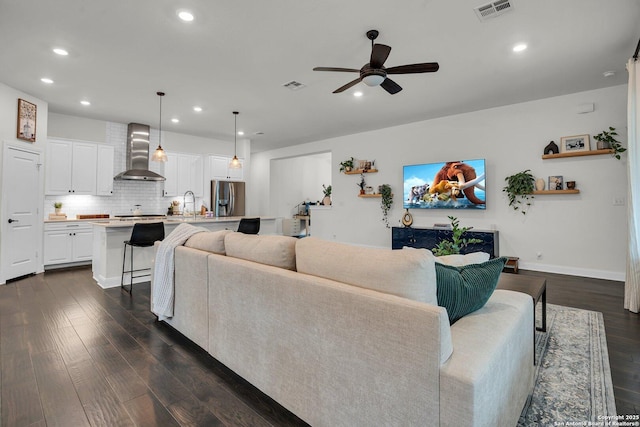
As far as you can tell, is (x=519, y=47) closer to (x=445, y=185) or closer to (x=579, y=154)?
(x=579, y=154)

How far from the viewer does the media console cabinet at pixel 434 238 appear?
5.16 metres

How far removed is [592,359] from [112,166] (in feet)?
25.6

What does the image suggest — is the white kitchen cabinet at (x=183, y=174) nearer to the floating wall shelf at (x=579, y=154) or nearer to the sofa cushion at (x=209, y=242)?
the sofa cushion at (x=209, y=242)

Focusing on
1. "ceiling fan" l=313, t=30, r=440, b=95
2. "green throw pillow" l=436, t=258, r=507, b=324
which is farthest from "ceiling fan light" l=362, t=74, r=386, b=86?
"green throw pillow" l=436, t=258, r=507, b=324

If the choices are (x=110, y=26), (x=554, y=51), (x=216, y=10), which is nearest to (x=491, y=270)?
(x=216, y=10)

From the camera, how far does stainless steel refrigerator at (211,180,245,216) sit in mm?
7746

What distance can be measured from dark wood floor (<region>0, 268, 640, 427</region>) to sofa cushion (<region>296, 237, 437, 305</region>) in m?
0.83

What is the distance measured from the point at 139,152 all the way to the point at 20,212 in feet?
7.71

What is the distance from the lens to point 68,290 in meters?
4.04

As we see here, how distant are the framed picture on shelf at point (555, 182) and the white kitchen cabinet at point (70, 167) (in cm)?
832

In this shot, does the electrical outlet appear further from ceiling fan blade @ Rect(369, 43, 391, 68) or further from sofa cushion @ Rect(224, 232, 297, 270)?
sofa cushion @ Rect(224, 232, 297, 270)

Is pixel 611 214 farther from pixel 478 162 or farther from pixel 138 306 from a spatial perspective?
pixel 138 306

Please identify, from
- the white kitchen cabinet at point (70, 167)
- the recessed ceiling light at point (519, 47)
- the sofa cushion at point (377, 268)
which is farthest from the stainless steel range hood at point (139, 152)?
the recessed ceiling light at point (519, 47)

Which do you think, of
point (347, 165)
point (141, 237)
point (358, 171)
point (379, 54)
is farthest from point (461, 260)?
point (347, 165)
